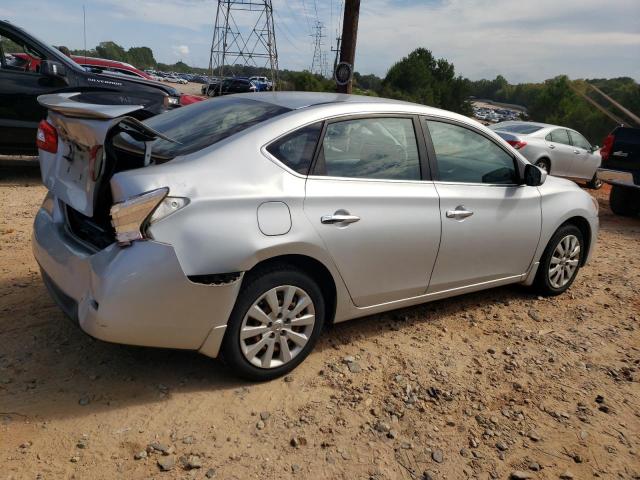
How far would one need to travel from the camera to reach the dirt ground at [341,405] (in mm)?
2602

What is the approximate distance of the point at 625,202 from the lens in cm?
988

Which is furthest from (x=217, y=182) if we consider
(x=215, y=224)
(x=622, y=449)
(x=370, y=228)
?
(x=622, y=449)

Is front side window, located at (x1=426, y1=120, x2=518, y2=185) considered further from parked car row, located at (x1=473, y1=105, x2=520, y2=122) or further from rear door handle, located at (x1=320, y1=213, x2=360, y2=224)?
parked car row, located at (x1=473, y1=105, x2=520, y2=122)

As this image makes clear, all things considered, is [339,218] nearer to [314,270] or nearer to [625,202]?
[314,270]

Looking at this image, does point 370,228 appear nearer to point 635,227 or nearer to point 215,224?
point 215,224

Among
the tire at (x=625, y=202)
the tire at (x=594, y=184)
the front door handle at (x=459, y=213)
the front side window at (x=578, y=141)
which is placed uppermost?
the front door handle at (x=459, y=213)

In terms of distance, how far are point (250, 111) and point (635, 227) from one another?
7.80 meters

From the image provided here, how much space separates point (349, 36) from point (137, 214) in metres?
7.53

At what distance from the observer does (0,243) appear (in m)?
5.06

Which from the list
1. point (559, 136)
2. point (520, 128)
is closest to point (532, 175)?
point (520, 128)

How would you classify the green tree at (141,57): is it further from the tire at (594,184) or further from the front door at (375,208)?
the front door at (375,208)

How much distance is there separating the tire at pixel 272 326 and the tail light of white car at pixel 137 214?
1.96 feet

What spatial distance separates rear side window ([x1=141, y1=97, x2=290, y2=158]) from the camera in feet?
10.4

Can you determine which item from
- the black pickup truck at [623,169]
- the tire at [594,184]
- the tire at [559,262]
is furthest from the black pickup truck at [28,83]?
the tire at [594,184]
